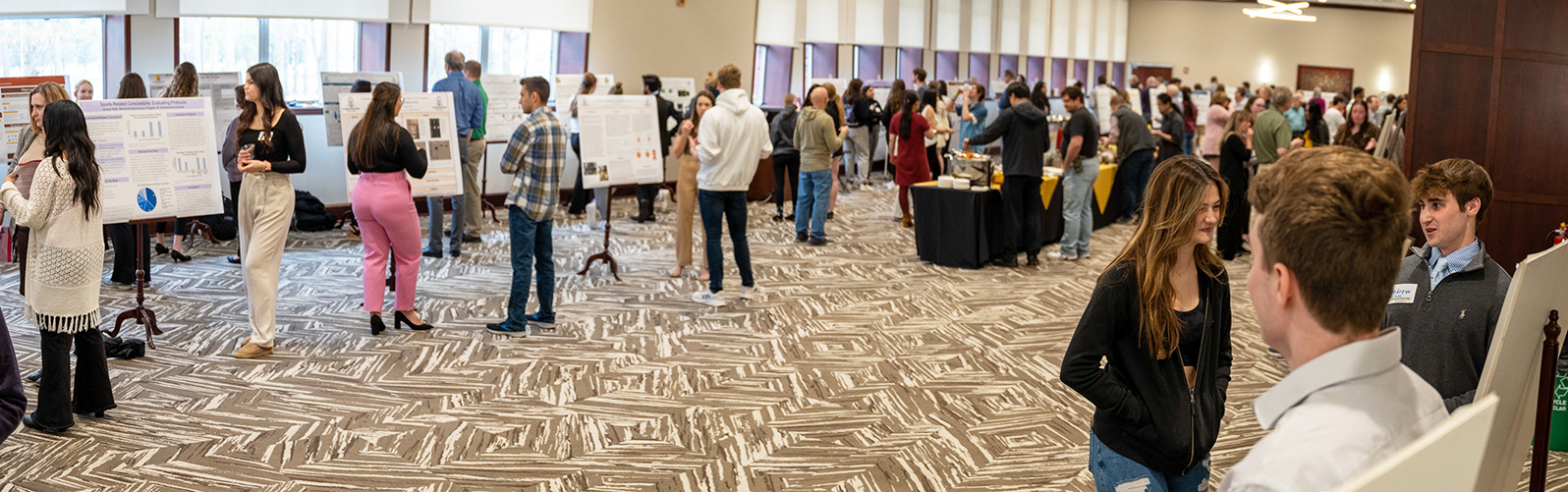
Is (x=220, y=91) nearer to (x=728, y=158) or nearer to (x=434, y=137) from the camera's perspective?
(x=434, y=137)

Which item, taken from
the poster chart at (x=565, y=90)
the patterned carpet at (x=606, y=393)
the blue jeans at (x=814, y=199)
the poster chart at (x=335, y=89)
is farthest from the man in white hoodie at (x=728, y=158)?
the poster chart at (x=565, y=90)

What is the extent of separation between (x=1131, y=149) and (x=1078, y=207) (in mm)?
1739

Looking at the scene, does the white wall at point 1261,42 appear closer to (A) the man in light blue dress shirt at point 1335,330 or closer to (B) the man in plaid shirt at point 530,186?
(B) the man in plaid shirt at point 530,186

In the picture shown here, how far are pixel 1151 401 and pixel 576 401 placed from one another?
2994mm

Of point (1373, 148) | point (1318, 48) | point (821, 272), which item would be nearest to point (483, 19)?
point (821, 272)

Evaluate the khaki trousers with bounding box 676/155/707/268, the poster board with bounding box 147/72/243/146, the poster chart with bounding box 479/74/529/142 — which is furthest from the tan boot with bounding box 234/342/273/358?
the poster chart with bounding box 479/74/529/142

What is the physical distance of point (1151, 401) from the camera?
2346 mm

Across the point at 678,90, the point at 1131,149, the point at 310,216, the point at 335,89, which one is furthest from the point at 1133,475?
the point at 678,90

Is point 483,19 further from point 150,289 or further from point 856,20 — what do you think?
point 856,20

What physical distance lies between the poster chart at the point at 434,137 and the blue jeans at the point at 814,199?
301 centimetres

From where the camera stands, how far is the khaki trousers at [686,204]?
296 inches

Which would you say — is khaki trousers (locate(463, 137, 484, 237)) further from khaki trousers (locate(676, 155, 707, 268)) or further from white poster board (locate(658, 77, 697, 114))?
white poster board (locate(658, 77, 697, 114))

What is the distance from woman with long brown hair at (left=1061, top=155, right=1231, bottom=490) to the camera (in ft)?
7.68

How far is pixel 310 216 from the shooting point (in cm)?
918
